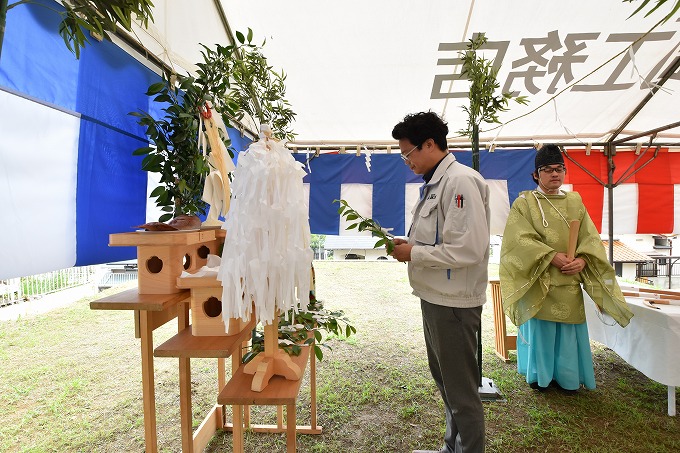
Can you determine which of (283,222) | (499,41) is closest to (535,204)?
(499,41)

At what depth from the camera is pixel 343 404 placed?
2.42 m

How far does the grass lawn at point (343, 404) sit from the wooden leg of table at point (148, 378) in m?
0.54

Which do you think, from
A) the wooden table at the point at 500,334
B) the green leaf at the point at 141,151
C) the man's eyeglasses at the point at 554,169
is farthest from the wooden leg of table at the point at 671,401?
the green leaf at the point at 141,151

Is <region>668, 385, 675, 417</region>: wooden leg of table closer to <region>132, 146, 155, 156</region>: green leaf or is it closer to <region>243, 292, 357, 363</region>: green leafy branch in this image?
<region>243, 292, 357, 363</region>: green leafy branch

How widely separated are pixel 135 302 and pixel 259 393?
595 mm

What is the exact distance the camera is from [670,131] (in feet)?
13.5

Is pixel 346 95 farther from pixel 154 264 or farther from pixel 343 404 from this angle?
pixel 343 404

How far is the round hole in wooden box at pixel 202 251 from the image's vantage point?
1.70 metres

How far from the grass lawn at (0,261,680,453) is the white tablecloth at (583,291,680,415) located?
1.10ft

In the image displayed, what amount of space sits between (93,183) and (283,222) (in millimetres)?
1295

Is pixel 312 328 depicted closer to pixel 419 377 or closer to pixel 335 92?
pixel 419 377

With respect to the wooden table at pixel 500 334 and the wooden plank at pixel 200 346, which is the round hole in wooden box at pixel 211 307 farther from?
the wooden table at pixel 500 334

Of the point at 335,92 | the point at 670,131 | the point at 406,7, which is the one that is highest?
the point at 406,7

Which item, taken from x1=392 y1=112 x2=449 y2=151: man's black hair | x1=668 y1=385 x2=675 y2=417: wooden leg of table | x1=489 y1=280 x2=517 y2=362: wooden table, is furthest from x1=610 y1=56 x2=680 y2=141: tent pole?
x1=392 y1=112 x2=449 y2=151: man's black hair
